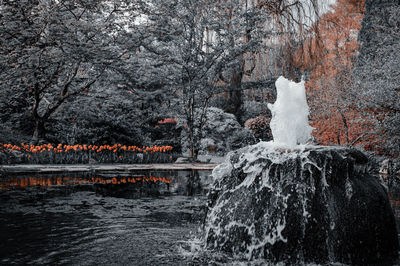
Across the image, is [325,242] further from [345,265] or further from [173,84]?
[173,84]

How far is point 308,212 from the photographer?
2639 mm

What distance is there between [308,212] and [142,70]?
10.4 metres

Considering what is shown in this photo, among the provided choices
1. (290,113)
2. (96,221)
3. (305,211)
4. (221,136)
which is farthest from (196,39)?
(305,211)

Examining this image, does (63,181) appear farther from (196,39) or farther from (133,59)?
(196,39)

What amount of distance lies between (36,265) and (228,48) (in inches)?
365

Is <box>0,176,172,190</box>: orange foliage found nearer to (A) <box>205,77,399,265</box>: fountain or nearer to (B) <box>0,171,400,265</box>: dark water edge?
(B) <box>0,171,400,265</box>: dark water edge

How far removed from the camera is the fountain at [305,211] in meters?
2.61

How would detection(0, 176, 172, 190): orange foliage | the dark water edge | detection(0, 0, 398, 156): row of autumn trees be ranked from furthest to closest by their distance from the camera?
1. detection(0, 0, 398, 156): row of autumn trees
2. detection(0, 176, 172, 190): orange foliage
3. the dark water edge

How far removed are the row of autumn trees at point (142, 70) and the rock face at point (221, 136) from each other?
68.8 inches

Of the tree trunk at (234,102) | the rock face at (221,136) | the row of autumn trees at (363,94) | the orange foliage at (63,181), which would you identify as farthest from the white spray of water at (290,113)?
the tree trunk at (234,102)

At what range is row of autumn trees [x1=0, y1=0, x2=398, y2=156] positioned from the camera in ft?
28.3

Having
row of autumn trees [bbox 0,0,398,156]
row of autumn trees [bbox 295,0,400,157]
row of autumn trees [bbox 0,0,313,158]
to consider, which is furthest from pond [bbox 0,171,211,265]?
row of autumn trees [bbox 295,0,400,157]

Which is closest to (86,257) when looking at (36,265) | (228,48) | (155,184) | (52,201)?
(36,265)

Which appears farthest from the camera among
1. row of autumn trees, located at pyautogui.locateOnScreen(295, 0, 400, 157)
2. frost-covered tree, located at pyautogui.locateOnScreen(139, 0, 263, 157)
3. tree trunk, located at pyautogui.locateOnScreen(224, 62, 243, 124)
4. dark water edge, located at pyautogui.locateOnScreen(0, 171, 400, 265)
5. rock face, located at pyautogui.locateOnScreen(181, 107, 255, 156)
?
tree trunk, located at pyautogui.locateOnScreen(224, 62, 243, 124)
